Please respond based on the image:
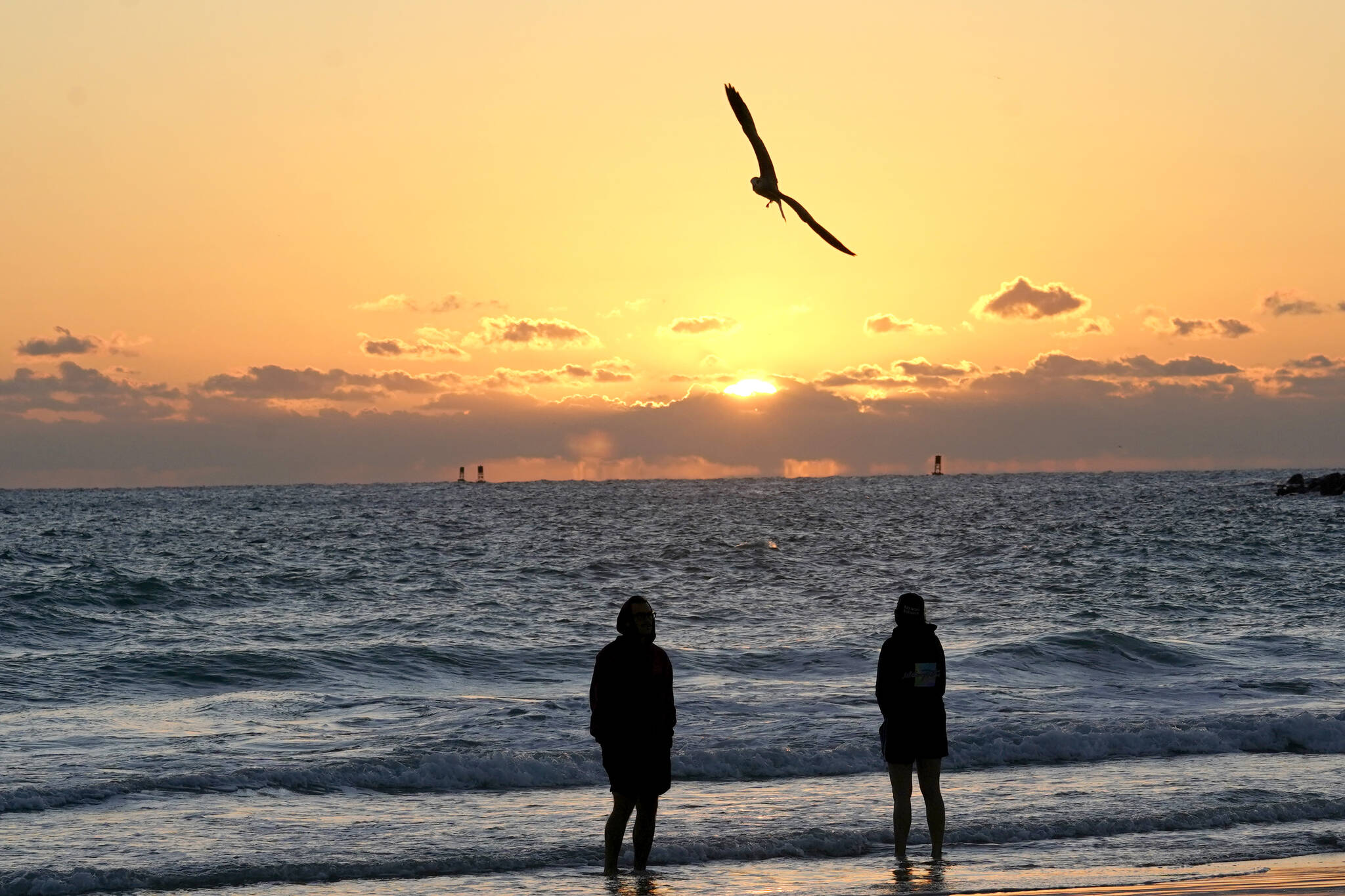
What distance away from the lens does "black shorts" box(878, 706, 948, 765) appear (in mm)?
8398

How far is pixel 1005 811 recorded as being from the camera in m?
10.2

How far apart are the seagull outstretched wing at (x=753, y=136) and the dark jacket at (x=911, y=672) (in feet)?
10.9

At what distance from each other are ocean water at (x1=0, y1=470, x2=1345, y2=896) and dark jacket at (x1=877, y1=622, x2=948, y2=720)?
110 centimetres

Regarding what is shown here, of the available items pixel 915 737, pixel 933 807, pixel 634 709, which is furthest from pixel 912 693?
pixel 634 709

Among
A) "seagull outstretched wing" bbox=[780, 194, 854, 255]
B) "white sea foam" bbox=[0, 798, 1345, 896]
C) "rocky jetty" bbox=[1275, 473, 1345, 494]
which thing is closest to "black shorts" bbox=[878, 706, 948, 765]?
"white sea foam" bbox=[0, 798, 1345, 896]

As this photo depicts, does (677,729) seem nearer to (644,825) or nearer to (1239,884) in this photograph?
(644,825)

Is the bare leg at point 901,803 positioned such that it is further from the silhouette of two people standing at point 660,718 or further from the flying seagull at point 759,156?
the flying seagull at point 759,156

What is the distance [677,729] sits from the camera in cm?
1418

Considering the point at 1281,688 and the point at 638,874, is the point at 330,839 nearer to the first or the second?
the point at 638,874

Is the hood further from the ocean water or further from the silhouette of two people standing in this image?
the ocean water

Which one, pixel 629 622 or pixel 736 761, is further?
pixel 736 761

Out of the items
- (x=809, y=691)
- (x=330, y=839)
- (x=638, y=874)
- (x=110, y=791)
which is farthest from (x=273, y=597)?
(x=638, y=874)

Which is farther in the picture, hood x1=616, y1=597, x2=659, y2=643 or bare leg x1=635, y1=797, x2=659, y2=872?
bare leg x1=635, y1=797, x2=659, y2=872

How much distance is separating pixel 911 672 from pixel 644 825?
1.98 meters
